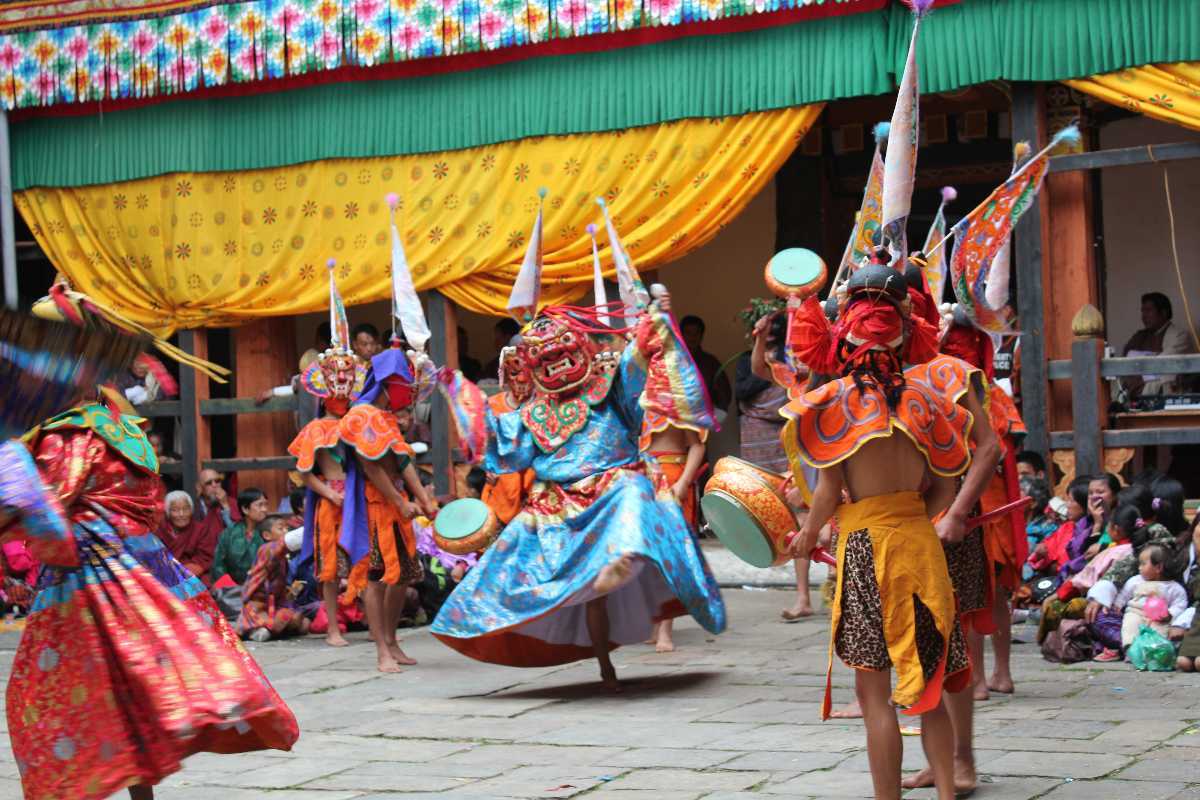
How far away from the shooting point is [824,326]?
5.38 metres

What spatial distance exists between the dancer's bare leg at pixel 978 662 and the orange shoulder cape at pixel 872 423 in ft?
4.39

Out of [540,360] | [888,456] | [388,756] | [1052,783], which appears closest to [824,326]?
[888,456]

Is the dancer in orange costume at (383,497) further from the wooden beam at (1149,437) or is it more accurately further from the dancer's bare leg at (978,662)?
the wooden beam at (1149,437)

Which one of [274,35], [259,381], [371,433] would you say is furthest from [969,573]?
[259,381]

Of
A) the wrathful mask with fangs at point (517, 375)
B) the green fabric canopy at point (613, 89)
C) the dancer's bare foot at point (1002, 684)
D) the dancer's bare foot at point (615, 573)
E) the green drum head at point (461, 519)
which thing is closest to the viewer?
the dancer's bare foot at point (1002, 684)

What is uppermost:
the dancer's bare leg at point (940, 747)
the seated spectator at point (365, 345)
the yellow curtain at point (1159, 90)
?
the yellow curtain at point (1159, 90)

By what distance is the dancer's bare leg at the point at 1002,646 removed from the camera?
292 inches

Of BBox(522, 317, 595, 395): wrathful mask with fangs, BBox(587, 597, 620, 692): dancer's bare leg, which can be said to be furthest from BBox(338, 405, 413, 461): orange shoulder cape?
BBox(587, 597, 620, 692): dancer's bare leg

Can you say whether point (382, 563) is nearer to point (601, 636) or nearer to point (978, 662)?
point (601, 636)

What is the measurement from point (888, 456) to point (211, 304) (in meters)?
9.55

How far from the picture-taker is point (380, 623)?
9516 mm

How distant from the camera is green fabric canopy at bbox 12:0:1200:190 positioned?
10.9 meters

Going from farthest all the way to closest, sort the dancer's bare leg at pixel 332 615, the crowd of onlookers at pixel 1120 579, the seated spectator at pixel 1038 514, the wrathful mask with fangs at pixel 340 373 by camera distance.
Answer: the dancer's bare leg at pixel 332 615, the seated spectator at pixel 1038 514, the wrathful mask with fangs at pixel 340 373, the crowd of onlookers at pixel 1120 579

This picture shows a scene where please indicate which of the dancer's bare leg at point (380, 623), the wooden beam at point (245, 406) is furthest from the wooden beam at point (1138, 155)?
the wooden beam at point (245, 406)
